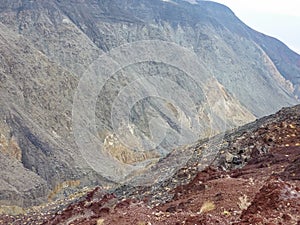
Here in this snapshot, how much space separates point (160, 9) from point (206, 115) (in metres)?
58.6

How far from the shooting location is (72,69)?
8638cm

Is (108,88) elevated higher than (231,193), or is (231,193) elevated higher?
(231,193)

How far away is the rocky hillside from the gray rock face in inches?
793

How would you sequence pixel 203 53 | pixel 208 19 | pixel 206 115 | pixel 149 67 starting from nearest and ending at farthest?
1. pixel 206 115
2. pixel 149 67
3. pixel 203 53
4. pixel 208 19

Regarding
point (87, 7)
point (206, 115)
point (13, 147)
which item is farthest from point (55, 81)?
point (87, 7)

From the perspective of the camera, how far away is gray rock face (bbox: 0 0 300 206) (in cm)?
5112

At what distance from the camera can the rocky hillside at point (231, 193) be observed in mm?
10352

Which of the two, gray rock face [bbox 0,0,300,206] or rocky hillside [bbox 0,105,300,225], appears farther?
gray rock face [bbox 0,0,300,206]

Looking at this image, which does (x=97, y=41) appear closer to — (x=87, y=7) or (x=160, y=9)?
(x=87, y=7)

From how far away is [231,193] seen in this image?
558 inches

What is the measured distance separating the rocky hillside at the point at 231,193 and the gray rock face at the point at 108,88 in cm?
2014

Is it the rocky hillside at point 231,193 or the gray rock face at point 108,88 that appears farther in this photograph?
the gray rock face at point 108,88

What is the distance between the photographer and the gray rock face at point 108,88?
51125 mm

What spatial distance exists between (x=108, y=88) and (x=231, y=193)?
63373 mm
